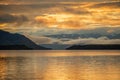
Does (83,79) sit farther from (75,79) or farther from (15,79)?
(15,79)

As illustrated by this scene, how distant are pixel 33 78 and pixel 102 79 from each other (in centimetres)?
1037

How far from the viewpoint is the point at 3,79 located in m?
61.3

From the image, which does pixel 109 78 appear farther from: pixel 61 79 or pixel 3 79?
pixel 3 79

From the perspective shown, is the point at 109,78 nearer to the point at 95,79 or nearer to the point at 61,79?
the point at 95,79

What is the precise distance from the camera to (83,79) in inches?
2484

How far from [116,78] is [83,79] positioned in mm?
4900

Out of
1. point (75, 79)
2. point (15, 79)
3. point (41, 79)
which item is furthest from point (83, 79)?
point (15, 79)

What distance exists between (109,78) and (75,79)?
5304mm

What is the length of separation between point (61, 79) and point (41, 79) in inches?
119

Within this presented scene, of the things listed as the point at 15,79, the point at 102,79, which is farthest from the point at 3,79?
the point at 102,79

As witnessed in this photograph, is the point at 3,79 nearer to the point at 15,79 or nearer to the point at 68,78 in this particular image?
the point at 15,79

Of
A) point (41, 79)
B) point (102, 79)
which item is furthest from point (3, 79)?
point (102, 79)

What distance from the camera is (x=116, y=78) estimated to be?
207 ft

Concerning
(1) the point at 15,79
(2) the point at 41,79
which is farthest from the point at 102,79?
(1) the point at 15,79
